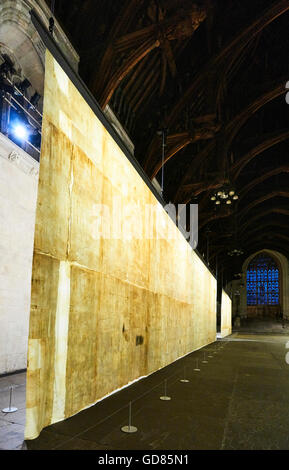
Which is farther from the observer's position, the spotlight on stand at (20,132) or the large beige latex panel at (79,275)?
the spotlight on stand at (20,132)

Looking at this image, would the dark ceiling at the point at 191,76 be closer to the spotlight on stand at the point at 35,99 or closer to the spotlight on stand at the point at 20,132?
the spotlight on stand at the point at 35,99

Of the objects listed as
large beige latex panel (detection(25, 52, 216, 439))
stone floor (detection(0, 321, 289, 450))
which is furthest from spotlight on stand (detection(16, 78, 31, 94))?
stone floor (detection(0, 321, 289, 450))

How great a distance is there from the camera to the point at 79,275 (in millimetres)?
4816

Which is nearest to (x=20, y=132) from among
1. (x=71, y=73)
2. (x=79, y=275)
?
(x=71, y=73)

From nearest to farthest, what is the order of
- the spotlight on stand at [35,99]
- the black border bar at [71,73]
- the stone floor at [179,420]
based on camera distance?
the stone floor at [179,420]
the black border bar at [71,73]
the spotlight on stand at [35,99]

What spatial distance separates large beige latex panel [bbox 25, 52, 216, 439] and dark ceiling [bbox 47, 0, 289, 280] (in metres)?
3.39

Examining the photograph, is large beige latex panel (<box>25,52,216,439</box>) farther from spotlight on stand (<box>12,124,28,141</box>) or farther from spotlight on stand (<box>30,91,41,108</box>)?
spotlight on stand (<box>30,91,41,108</box>)

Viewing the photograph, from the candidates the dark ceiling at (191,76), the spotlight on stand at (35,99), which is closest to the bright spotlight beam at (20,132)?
the spotlight on stand at (35,99)

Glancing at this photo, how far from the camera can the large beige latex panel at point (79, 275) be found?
404cm

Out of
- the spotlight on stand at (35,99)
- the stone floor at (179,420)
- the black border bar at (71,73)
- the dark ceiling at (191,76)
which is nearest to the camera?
the stone floor at (179,420)

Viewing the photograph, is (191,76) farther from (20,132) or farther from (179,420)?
(179,420)

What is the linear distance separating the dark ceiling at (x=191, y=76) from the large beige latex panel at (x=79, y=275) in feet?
11.1

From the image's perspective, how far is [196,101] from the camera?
11922 millimetres
